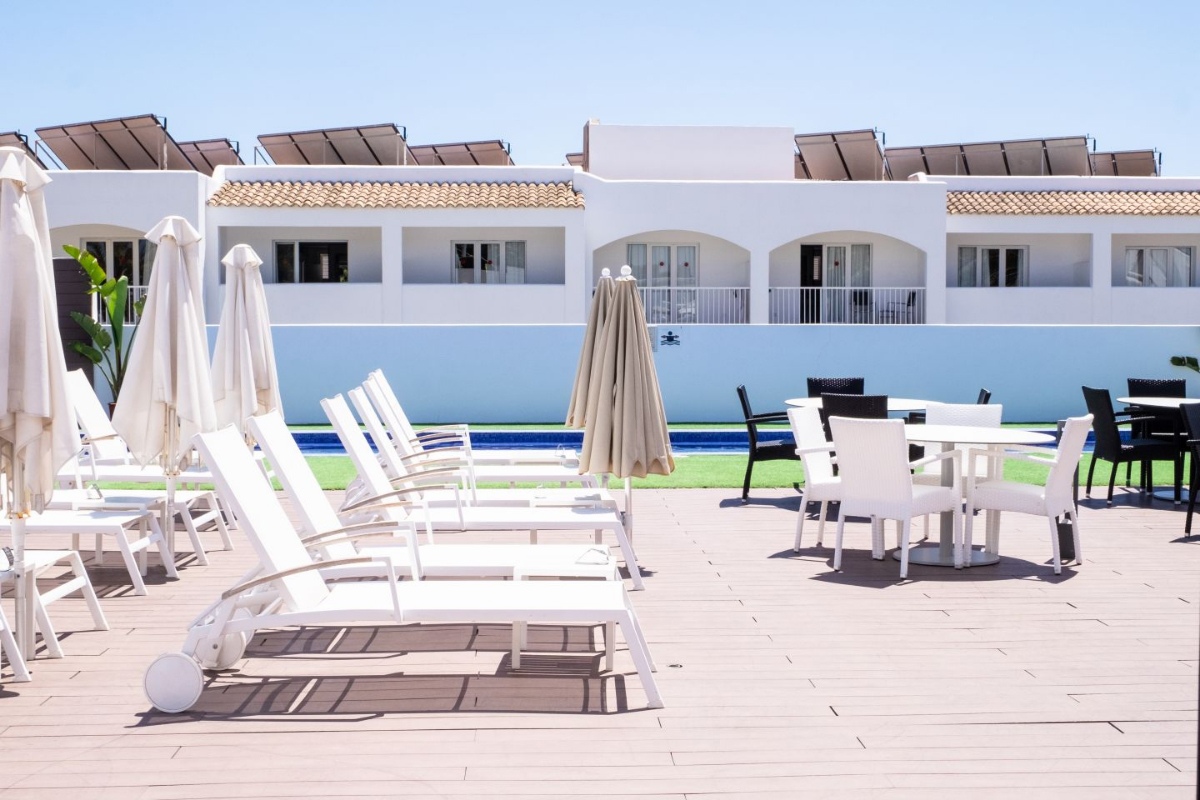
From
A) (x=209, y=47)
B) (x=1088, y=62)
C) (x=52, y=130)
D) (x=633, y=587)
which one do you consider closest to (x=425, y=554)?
(x=633, y=587)

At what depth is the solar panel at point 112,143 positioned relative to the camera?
26.5 m

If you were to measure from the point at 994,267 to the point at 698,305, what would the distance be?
7.84 metres

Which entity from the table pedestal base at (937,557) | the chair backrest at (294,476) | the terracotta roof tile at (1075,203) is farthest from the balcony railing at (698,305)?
the chair backrest at (294,476)

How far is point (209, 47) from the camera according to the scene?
81.7 ft

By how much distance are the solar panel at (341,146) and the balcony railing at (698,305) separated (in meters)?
7.53

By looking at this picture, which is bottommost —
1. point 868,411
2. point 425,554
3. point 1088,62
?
point 425,554

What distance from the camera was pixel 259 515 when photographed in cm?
514

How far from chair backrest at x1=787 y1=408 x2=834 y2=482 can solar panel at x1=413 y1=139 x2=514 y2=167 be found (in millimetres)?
22085

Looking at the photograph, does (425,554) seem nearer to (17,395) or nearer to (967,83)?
(17,395)

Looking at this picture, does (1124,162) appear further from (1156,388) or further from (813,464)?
(813,464)

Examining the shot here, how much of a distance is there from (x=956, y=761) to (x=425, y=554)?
3009mm

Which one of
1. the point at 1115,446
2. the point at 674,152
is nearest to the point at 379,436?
the point at 1115,446

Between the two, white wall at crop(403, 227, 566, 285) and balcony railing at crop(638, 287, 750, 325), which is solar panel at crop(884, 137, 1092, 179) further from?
white wall at crop(403, 227, 566, 285)

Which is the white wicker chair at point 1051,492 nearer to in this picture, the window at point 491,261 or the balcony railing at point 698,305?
the balcony railing at point 698,305
